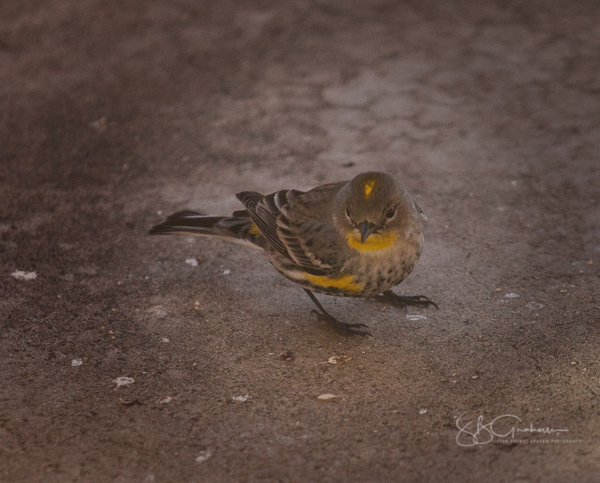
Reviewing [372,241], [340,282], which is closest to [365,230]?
[372,241]

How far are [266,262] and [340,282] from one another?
1.21 metres

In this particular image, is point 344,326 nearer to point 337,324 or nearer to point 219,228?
point 337,324

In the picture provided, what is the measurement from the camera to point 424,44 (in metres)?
8.05

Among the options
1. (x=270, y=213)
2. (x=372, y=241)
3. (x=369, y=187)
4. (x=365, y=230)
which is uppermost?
(x=369, y=187)

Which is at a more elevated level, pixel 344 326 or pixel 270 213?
pixel 270 213

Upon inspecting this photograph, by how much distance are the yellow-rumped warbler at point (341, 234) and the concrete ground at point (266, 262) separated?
1.46ft

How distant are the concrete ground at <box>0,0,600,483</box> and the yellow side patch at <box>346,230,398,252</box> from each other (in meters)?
0.71

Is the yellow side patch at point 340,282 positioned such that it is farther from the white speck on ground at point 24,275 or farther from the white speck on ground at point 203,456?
the white speck on ground at point 24,275

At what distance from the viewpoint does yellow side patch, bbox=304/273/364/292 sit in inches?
164

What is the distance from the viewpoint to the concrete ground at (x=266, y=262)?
12.2 ft

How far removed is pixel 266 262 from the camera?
5.30 metres

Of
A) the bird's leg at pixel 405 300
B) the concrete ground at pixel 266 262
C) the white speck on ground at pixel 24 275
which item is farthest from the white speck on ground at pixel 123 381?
the bird's leg at pixel 405 300

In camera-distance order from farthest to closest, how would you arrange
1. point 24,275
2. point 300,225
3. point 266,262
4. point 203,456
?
point 266,262 < point 24,275 < point 300,225 < point 203,456

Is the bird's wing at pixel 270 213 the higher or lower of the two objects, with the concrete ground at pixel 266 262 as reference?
higher
